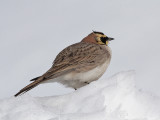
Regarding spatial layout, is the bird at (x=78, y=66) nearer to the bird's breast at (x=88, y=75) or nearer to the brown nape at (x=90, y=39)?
the bird's breast at (x=88, y=75)

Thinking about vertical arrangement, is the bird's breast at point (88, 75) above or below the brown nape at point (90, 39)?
below

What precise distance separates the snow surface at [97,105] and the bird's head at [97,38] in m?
4.21

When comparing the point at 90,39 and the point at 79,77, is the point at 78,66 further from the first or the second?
the point at 90,39

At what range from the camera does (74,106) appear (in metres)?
11.0

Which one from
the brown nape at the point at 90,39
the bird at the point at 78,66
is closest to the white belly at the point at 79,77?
the bird at the point at 78,66

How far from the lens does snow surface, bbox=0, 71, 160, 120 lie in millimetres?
10281

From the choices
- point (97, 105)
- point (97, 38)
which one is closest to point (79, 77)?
point (97, 38)

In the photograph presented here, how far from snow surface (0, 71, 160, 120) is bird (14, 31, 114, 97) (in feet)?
5.27

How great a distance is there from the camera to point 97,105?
34.9 feet

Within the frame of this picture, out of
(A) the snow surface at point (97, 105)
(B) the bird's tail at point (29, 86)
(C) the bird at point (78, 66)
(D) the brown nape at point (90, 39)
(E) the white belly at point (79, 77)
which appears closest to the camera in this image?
(A) the snow surface at point (97, 105)

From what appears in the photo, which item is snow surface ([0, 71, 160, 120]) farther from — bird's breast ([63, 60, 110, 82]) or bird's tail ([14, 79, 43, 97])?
bird's breast ([63, 60, 110, 82])

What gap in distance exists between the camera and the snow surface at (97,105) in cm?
1028

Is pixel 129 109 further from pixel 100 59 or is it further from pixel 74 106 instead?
pixel 100 59

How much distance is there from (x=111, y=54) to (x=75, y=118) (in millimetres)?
5709
